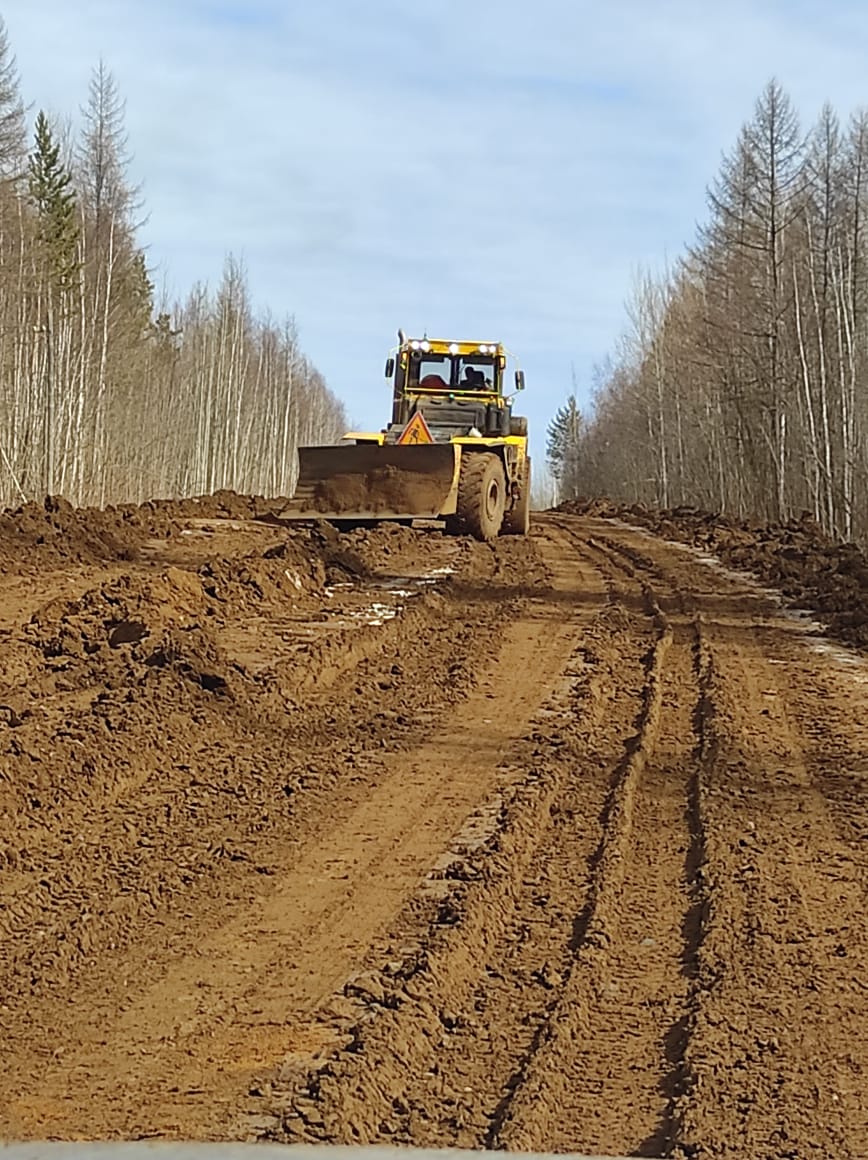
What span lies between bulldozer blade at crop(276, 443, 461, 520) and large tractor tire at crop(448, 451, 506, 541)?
0.36 meters

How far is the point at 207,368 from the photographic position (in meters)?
46.3

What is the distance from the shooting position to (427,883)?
18.2 ft

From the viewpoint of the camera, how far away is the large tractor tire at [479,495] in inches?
696

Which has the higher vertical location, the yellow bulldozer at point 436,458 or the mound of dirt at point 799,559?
the yellow bulldozer at point 436,458

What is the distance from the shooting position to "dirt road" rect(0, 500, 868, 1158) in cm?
372

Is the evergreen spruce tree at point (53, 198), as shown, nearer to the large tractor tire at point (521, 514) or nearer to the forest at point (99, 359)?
the forest at point (99, 359)

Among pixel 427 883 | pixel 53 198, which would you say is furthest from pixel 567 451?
pixel 427 883

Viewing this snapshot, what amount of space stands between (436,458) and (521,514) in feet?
13.0

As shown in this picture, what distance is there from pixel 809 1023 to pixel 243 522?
1632cm

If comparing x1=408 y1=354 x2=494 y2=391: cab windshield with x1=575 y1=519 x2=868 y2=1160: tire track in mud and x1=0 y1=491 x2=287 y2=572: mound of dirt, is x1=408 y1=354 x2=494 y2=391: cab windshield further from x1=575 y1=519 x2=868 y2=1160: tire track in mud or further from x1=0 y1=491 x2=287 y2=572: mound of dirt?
x1=575 y1=519 x2=868 y2=1160: tire track in mud

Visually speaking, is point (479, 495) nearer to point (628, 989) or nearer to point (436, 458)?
point (436, 458)

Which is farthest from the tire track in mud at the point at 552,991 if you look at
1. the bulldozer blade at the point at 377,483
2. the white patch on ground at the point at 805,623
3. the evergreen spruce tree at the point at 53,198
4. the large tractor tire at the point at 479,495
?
the evergreen spruce tree at the point at 53,198

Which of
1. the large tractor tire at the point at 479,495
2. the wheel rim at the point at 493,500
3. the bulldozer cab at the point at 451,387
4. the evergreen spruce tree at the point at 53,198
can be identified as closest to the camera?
the large tractor tire at the point at 479,495

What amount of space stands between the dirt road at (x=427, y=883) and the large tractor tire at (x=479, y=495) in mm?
6198
